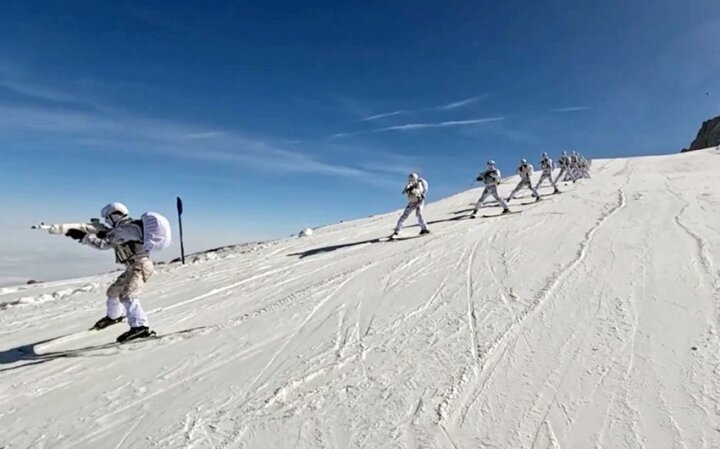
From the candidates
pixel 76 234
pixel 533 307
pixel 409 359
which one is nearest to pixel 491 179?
pixel 533 307

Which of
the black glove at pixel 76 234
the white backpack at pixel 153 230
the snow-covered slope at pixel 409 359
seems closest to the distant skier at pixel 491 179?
the snow-covered slope at pixel 409 359

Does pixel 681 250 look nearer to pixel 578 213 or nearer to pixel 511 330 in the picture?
pixel 511 330

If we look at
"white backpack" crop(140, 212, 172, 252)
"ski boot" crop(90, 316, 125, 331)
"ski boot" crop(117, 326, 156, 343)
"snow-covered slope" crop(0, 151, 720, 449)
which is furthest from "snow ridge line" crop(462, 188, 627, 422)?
"ski boot" crop(90, 316, 125, 331)

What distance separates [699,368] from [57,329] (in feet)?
30.0

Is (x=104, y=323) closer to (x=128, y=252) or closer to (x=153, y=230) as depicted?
(x=128, y=252)

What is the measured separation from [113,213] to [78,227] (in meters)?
0.47

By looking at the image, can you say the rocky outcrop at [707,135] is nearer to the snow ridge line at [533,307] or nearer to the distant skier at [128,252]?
the snow ridge line at [533,307]

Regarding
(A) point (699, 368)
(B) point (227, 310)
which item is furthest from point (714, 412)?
(B) point (227, 310)

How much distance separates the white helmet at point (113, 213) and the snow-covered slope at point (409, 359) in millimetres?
1822

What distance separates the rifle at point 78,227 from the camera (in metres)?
5.71

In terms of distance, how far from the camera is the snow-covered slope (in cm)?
365

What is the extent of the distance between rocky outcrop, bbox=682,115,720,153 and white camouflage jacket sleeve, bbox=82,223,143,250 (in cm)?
12235

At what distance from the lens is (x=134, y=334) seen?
627cm

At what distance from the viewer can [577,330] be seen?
205 inches
